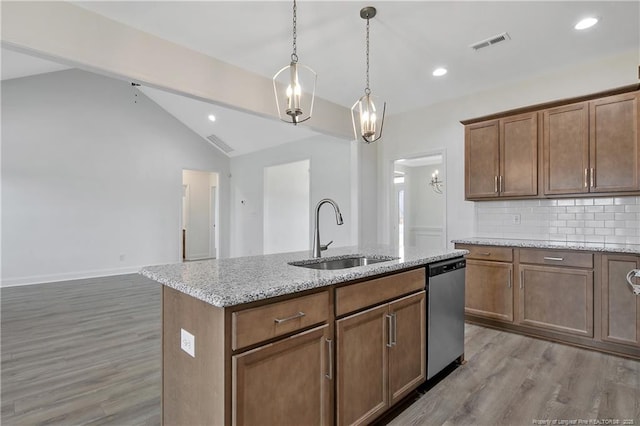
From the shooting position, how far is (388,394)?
1864 millimetres

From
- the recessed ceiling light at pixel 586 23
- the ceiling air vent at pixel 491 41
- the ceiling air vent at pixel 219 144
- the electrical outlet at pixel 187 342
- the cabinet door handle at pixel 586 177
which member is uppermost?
the ceiling air vent at pixel 219 144

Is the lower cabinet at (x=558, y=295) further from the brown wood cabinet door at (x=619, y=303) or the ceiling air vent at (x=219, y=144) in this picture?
the ceiling air vent at (x=219, y=144)

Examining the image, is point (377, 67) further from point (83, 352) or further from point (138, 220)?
point (138, 220)

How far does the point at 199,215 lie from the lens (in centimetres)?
912

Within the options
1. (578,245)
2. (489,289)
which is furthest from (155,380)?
(578,245)

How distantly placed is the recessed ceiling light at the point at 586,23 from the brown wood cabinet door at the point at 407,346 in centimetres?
270

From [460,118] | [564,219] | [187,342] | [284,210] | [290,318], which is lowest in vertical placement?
[187,342]

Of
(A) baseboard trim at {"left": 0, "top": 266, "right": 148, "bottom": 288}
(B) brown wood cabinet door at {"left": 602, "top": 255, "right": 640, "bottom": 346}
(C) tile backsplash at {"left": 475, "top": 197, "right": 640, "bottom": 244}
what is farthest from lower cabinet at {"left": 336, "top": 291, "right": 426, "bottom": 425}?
(A) baseboard trim at {"left": 0, "top": 266, "right": 148, "bottom": 288}

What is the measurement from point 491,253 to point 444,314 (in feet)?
4.72


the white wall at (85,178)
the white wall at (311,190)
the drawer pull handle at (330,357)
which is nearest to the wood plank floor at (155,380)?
the drawer pull handle at (330,357)

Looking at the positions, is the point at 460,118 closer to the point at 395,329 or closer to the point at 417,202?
the point at 395,329

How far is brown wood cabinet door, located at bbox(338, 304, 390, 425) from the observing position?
1592 millimetres

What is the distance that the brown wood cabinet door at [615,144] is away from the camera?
2873 millimetres

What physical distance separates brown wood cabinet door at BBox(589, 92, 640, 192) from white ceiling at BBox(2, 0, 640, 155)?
0.62 meters
